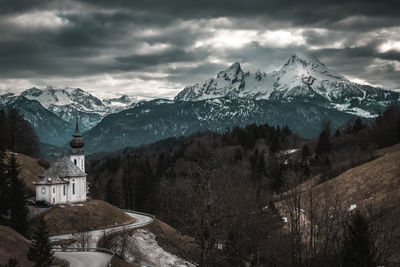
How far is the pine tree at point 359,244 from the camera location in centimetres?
2925

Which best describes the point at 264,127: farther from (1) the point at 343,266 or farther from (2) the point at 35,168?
(1) the point at 343,266

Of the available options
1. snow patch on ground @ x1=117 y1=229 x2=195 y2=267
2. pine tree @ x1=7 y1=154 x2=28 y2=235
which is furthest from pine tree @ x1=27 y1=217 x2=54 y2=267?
snow patch on ground @ x1=117 y1=229 x2=195 y2=267

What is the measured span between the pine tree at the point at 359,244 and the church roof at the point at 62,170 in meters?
51.7

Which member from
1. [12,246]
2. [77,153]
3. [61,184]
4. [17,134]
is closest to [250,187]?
[61,184]

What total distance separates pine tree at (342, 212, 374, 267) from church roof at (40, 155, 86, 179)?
170ft

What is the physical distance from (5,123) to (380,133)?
90857 millimetres

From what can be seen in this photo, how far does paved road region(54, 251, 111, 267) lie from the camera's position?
42.7 metres

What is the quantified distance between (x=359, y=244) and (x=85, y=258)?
29.0m

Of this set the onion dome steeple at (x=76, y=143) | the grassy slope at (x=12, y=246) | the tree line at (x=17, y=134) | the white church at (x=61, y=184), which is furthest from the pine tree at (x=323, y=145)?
the grassy slope at (x=12, y=246)

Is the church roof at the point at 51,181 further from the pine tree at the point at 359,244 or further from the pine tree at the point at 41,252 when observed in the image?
the pine tree at the point at 359,244

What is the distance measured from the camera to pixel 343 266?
31.2m

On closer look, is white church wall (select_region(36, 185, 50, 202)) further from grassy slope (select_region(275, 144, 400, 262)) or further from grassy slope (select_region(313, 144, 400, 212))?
grassy slope (select_region(313, 144, 400, 212))

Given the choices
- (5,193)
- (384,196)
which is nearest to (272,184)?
(384,196)

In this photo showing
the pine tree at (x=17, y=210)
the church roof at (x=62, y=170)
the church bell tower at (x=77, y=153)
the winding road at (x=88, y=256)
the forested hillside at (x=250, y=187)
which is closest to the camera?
the forested hillside at (x=250, y=187)
